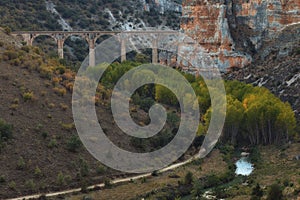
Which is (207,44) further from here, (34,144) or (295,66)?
(34,144)

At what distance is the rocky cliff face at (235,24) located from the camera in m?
85.2

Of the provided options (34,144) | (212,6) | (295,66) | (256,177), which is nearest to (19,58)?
(34,144)

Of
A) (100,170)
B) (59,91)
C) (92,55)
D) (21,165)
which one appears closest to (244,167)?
(100,170)

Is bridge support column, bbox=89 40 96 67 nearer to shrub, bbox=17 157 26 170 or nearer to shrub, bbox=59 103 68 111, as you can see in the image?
shrub, bbox=59 103 68 111

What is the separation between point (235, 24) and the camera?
91250mm

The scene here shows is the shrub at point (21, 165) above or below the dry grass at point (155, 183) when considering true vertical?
above

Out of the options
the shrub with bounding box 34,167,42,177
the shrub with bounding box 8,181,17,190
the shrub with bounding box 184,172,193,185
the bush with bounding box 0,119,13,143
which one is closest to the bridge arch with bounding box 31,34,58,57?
the bush with bounding box 0,119,13,143

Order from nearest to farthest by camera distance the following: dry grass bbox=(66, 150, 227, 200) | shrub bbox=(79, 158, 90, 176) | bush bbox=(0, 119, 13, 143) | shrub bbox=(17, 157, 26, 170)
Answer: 1. dry grass bbox=(66, 150, 227, 200)
2. shrub bbox=(17, 157, 26, 170)
3. shrub bbox=(79, 158, 90, 176)
4. bush bbox=(0, 119, 13, 143)

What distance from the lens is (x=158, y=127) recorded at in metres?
56.1

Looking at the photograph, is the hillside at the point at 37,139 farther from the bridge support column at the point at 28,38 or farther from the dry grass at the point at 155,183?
the bridge support column at the point at 28,38

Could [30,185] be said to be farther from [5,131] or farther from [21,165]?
[5,131]

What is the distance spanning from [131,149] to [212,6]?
46.2 metres

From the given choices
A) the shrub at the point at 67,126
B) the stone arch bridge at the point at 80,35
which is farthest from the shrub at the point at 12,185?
the stone arch bridge at the point at 80,35

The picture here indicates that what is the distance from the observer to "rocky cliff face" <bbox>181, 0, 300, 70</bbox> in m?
85.2
